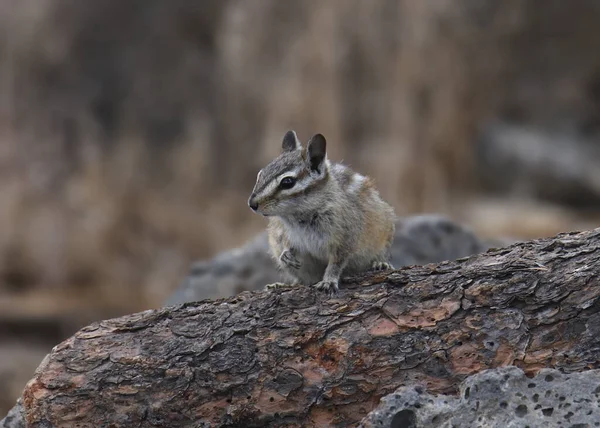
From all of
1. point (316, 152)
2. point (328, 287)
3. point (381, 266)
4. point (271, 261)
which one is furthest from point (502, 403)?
point (271, 261)

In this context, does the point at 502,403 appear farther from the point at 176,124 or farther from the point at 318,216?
the point at 176,124

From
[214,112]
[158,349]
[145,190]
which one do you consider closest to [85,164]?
[145,190]

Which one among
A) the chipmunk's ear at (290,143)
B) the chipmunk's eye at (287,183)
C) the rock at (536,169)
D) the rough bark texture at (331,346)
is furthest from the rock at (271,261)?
the rock at (536,169)

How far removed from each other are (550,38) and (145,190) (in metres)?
8.63

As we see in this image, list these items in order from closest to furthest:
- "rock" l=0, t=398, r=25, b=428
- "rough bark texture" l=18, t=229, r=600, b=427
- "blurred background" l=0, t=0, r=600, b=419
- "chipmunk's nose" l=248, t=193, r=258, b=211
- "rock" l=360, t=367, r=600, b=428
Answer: "rock" l=360, t=367, r=600, b=428
"rough bark texture" l=18, t=229, r=600, b=427
"chipmunk's nose" l=248, t=193, r=258, b=211
"rock" l=0, t=398, r=25, b=428
"blurred background" l=0, t=0, r=600, b=419

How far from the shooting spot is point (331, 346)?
5441 mm

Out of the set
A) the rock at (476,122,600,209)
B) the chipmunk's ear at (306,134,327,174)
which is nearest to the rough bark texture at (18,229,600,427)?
the chipmunk's ear at (306,134,327,174)

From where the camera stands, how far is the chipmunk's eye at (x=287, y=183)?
243 inches

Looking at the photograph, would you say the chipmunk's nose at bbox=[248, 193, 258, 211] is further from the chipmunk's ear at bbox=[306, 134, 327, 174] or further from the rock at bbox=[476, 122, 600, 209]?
the rock at bbox=[476, 122, 600, 209]

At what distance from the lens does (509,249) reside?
562 centimetres

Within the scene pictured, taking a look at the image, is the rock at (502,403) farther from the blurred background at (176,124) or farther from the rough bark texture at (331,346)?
the blurred background at (176,124)

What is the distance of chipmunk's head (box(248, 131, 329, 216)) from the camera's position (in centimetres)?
612

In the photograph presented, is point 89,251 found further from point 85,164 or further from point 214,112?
point 214,112

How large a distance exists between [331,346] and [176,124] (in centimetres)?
1109
